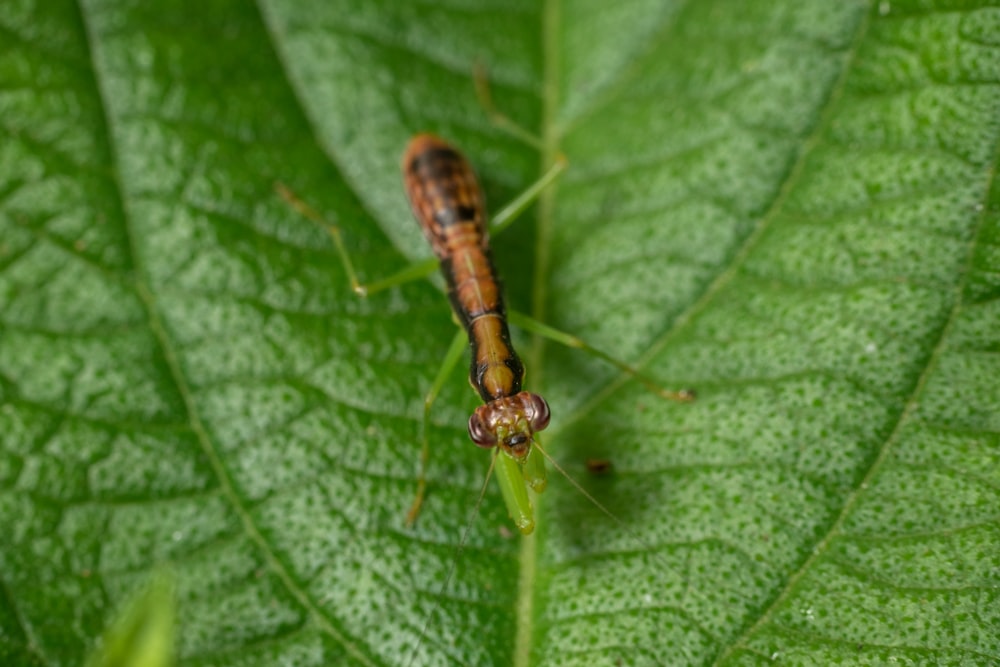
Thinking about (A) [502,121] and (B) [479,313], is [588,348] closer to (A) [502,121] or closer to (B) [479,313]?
(B) [479,313]

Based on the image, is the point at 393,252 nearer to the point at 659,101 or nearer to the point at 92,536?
the point at 659,101

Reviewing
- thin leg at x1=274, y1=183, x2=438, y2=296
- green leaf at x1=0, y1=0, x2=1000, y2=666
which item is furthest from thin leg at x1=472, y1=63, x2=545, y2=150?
thin leg at x1=274, y1=183, x2=438, y2=296

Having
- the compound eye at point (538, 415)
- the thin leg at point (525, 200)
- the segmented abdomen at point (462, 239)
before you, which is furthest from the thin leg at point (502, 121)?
the compound eye at point (538, 415)

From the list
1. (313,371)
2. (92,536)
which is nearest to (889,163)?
(313,371)

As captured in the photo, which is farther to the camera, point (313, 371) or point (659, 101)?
point (659, 101)

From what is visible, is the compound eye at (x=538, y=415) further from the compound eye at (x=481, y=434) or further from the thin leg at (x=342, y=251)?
the thin leg at (x=342, y=251)

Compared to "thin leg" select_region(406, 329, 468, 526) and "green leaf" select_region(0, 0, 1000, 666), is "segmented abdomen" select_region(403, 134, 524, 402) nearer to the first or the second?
"thin leg" select_region(406, 329, 468, 526)
